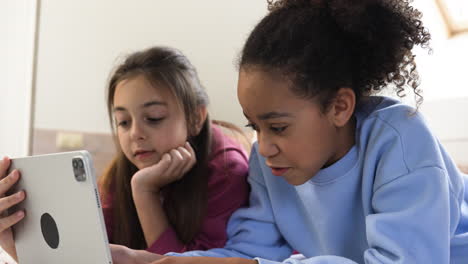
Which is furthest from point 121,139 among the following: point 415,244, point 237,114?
point 237,114

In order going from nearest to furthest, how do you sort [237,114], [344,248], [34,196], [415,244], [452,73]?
[415,244], [34,196], [344,248], [452,73], [237,114]

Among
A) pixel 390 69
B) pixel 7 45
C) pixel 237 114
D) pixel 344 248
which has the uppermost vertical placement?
pixel 7 45

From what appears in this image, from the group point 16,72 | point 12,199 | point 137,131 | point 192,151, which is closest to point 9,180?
point 12,199

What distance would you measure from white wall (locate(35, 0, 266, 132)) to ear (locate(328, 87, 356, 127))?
1172mm

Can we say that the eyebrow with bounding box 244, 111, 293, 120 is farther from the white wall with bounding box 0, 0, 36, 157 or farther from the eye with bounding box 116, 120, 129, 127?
the white wall with bounding box 0, 0, 36, 157

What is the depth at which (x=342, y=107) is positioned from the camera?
3.02 ft

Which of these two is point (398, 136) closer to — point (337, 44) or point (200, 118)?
point (337, 44)

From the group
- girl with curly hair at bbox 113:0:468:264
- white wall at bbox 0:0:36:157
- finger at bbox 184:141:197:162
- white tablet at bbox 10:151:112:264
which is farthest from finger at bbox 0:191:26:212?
white wall at bbox 0:0:36:157

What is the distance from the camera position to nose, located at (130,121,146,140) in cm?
122

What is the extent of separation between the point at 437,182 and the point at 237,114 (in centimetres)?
130

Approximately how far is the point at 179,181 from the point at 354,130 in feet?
1.59

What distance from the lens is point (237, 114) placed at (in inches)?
82.4

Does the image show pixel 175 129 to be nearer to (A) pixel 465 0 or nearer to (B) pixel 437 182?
(B) pixel 437 182

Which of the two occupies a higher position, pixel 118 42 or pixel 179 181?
pixel 118 42
